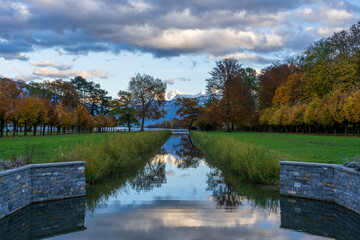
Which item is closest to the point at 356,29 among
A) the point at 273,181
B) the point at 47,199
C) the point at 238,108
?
the point at 238,108

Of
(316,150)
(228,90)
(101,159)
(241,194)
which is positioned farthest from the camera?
(228,90)

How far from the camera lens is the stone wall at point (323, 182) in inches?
324

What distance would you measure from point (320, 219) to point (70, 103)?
80.1 meters

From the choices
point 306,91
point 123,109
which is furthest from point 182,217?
point 123,109

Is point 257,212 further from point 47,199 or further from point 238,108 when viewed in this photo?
point 238,108

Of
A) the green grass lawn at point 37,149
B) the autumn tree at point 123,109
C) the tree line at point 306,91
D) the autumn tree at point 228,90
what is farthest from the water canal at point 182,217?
the autumn tree at point 123,109

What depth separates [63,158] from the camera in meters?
11.4

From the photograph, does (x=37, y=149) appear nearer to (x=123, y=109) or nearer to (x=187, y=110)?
(x=123, y=109)

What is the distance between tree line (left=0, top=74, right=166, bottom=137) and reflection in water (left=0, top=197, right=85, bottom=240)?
35.7 metres

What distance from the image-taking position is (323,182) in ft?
31.2

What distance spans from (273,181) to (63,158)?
28.2 ft

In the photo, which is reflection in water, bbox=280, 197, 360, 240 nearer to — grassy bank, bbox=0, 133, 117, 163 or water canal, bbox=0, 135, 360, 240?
water canal, bbox=0, 135, 360, 240

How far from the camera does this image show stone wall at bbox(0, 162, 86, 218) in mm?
7941

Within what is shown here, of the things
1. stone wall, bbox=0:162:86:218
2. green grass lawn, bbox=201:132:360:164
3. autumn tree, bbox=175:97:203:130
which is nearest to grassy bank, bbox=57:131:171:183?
stone wall, bbox=0:162:86:218
